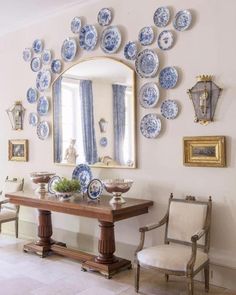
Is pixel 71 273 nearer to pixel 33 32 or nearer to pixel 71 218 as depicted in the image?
pixel 71 218

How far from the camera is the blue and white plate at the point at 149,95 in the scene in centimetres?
382

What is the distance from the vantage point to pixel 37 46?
4.99 m

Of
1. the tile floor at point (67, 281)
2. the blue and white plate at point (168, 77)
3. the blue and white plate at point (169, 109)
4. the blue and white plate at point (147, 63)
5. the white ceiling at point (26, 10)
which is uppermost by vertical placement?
the white ceiling at point (26, 10)

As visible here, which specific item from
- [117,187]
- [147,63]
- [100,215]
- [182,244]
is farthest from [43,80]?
[182,244]

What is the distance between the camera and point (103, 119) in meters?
4.29

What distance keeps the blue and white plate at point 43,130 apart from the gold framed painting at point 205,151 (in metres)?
2.03

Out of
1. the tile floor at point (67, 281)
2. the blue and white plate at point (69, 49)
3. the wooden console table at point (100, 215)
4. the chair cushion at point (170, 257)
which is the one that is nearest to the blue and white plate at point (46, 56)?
the blue and white plate at point (69, 49)

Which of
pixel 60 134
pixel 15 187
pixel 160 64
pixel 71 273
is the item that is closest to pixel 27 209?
pixel 15 187

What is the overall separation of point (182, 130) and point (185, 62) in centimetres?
66

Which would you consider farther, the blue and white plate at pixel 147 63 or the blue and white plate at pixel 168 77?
the blue and white plate at pixel 147 63

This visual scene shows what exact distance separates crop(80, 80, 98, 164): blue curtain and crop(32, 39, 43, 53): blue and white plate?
92cm

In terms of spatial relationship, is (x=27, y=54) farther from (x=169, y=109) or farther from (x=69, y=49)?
(x=169, y=109)

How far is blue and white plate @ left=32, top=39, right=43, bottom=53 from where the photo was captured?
495 centimetres

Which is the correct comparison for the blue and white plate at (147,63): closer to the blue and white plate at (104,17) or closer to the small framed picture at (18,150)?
the blue and white plate at (104,17)
